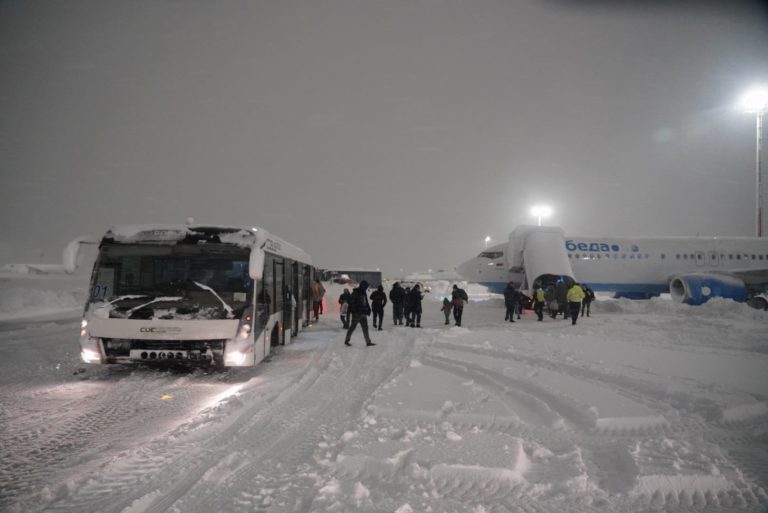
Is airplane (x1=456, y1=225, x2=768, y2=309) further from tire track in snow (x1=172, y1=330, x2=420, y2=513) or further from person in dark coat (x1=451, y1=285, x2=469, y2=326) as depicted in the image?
tire track in snow (x1=172, y1=330, x2=420, y2=513)

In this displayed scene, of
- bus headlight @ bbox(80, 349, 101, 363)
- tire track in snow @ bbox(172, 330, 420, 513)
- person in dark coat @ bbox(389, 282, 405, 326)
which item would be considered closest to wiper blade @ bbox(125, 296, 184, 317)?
bus headlight @ bbox(80, 349, 101, 363)

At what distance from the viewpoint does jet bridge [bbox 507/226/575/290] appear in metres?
21.4

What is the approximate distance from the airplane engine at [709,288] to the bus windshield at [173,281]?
71.1 feet

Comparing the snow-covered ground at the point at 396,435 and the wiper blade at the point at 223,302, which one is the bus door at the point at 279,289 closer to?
the snow-covered ground at the point at 396,435

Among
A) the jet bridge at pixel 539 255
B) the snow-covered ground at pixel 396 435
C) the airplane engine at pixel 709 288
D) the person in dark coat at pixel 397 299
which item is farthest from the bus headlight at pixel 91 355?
the airplane engine at pixel 709 288

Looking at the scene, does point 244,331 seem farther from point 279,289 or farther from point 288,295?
point 288,295

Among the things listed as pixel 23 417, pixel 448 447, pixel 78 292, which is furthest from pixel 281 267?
pixel 78 292

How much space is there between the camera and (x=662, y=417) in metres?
5.01

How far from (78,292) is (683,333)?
34640mm

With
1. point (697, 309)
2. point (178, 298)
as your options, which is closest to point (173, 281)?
point (178, 298)

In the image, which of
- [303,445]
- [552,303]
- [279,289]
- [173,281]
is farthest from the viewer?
[552,303]

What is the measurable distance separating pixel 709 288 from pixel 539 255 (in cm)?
792

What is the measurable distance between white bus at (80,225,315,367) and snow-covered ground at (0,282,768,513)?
0.60m

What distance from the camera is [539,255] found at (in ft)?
73.2
